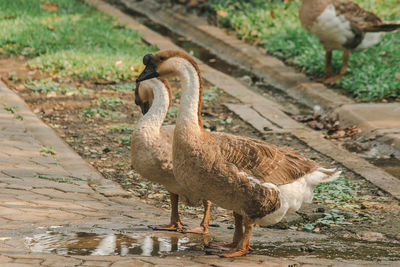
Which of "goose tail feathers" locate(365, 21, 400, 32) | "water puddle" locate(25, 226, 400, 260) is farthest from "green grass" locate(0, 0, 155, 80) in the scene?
"water puddle" locate(25, 226, 400, 260)

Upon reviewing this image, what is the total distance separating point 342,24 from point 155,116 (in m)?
5.27

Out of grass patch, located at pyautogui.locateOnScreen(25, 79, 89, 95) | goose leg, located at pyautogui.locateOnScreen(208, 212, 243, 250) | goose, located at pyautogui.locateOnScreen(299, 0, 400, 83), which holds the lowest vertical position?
grass patch, located at pyautogui.locateOnScreen(25, 79, 89, 95)

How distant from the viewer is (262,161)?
4895 mm

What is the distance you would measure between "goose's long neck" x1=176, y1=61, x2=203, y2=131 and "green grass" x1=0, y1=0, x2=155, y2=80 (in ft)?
19.8

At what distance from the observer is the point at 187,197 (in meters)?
5.58

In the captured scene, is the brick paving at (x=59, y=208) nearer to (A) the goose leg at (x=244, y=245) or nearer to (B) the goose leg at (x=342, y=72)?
→ (A) the goose leg at (x=244, y=245)

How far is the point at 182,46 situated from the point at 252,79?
2543 mm

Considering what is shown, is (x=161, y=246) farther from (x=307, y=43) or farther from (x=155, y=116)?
(x=307, y=43)

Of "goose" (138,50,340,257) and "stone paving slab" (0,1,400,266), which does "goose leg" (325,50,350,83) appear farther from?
"goose" (138,50,340,257)

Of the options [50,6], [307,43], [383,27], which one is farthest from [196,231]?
[50,6]

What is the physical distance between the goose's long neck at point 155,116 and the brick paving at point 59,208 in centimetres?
71

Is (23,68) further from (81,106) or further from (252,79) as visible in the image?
(252,79)

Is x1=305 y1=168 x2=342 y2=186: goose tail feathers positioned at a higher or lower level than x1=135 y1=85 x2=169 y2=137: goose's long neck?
lower

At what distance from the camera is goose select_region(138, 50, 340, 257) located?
15.4 ft
